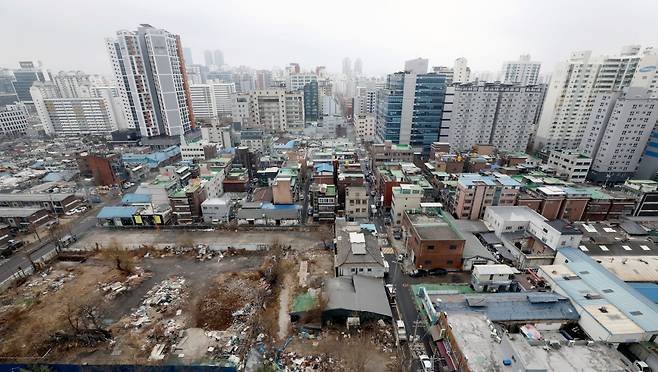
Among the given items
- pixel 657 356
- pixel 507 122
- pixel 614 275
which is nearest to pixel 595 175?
pixel 507 122

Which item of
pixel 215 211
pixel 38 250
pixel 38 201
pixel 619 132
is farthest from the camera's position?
pixel 619 132

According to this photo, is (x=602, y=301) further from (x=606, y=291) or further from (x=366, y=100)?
(x=366, y=100)

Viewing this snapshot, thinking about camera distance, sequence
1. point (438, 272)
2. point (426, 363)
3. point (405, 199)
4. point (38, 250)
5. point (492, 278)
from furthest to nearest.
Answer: point (405, 199) < point (38, 250) < point (438, 272) < point (492, 278) < point (426, 363)

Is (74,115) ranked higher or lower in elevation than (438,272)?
higher

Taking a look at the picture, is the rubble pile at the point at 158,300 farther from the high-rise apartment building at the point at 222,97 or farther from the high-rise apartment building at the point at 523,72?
the high-rise apartment building at the point at 523,72

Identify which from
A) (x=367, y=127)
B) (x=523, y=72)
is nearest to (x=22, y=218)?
(x=367, y=127)

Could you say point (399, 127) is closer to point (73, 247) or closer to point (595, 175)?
point (595, 175)

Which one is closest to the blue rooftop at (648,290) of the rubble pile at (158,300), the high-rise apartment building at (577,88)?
the rubble pile at (158,300)
